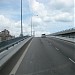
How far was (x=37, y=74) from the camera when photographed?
1487 centimetres

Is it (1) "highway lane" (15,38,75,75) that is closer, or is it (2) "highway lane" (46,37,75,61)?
(1) "highway lane" (15,38,75,75)

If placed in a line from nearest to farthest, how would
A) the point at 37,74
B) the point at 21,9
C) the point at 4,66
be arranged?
the point at 37,74
the point at 4,66
the point at 21,9

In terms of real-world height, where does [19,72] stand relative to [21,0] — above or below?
below


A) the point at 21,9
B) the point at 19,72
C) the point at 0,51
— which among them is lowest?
the point at 19,72

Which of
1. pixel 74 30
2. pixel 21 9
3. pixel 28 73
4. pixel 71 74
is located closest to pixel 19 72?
pixel 28 73

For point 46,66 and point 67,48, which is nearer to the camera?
point 46,66

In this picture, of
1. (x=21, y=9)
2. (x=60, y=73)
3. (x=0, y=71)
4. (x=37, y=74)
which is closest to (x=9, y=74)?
(x=0, y=71)

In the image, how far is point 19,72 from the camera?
619 inches

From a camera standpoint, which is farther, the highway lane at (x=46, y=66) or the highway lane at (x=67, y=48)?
the highway lane at (x=67, y=48)

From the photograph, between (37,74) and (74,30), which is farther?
(74,30)

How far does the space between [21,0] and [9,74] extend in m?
31.6

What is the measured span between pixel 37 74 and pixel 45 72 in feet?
2.71

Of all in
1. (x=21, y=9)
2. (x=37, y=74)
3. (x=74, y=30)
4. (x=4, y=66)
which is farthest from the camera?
(x=74, y=30)

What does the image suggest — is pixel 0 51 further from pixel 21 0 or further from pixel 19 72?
pixel 21 0
